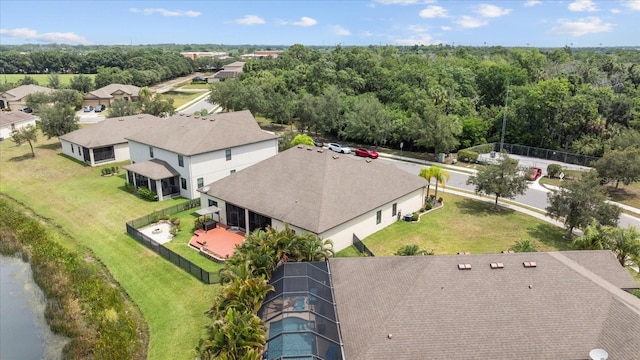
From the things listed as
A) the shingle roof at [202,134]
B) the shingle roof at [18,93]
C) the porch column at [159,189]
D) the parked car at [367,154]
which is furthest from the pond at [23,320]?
the shingle roof at [18,93]

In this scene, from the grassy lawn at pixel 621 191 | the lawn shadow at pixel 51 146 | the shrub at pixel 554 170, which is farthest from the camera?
the lawn shadow at pixel 51 146

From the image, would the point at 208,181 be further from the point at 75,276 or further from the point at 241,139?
the point at 75,276

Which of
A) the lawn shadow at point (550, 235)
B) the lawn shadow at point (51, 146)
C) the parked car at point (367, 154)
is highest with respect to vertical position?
the parked car at point (367, 154)

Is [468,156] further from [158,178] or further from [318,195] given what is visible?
[158,178]

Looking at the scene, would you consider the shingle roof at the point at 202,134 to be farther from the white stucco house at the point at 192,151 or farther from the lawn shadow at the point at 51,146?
the lawn shadow at the point at 51,146

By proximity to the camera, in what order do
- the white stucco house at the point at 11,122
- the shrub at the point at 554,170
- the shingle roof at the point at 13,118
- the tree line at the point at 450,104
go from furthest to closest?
1. the shingle roof at the point at 13,118
2. the white stucco house at the point at 11,122
3. the tree line at the point at 450,104
4. the shrub at the point at 554,170

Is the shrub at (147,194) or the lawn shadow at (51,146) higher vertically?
the lawn shadow at (51,146)

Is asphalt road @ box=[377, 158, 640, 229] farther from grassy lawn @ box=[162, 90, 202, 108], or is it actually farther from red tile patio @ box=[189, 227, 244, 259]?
grassy lawn @ box=[162, 90, 202, 108]
